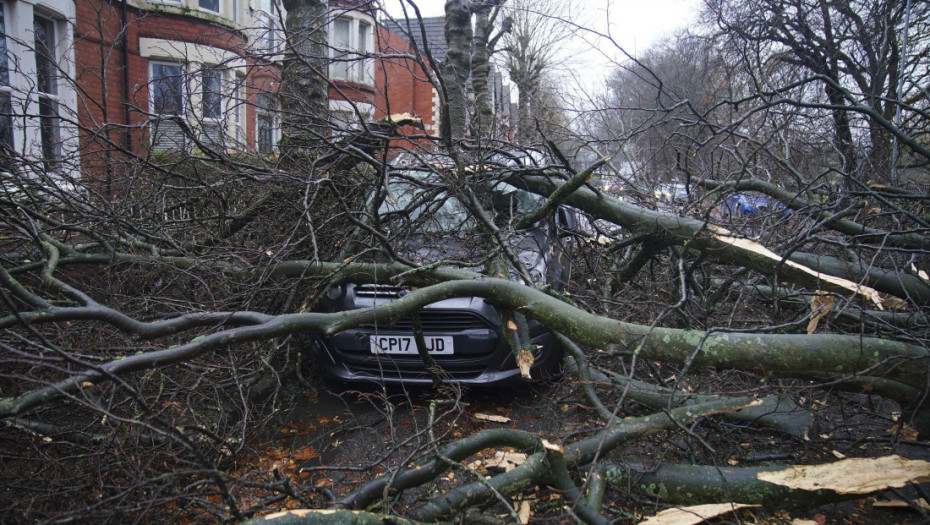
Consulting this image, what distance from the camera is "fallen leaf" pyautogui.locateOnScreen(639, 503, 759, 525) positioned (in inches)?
92.8

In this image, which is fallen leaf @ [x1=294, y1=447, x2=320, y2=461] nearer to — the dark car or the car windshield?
the dark car

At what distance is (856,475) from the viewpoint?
2.48 meters

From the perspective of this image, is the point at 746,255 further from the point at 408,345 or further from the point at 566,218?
the point at 408,345

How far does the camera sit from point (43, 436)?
103 inches

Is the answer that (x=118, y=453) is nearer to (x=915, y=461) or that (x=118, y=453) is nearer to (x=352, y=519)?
(x=352, y=519)

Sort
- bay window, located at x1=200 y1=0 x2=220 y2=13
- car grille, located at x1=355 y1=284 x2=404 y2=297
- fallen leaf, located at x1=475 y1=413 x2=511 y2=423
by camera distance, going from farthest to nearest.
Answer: bay window, located at x1=200 y1=0 x2=220 y2=13, car grille, located at x1=355 y1=284 x2=404 y2=297, fallen leaf, located at x1=475 y1=413 x2=511 y2=423

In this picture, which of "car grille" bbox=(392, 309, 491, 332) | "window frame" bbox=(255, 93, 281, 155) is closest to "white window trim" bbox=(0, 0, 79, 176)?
"window frame" bbox=(255, 93, 281, 155)

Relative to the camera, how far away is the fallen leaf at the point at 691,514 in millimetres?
2357

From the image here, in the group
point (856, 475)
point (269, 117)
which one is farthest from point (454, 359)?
point (269, 117)

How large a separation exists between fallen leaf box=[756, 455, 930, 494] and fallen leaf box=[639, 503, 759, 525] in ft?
0.75

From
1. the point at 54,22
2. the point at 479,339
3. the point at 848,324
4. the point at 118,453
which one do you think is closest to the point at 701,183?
the point at 848,324

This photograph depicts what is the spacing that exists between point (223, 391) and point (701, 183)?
4.23m

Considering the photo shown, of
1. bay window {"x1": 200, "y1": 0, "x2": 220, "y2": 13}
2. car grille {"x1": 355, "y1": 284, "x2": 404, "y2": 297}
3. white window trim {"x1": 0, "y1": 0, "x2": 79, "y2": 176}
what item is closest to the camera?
car grille {"x1": 355, "y1": 284, "x2": 404, "y2": 297}

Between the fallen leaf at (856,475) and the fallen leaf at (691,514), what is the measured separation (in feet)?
0.75
